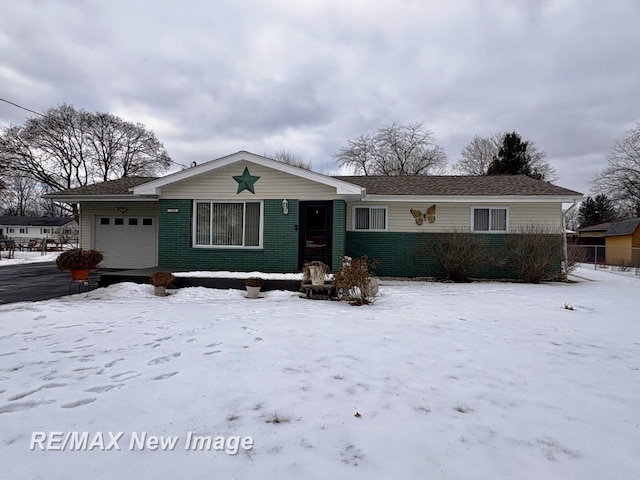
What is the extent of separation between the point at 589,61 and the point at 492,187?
6.34m

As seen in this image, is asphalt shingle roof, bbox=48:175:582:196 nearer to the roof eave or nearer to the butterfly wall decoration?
the roof eave

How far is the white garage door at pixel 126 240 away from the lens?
1320 centimetres

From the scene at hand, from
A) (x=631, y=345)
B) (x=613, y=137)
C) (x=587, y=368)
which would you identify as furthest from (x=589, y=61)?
(x=613, y=137)

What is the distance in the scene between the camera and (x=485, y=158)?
113ft

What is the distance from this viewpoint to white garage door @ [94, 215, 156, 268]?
520 inches

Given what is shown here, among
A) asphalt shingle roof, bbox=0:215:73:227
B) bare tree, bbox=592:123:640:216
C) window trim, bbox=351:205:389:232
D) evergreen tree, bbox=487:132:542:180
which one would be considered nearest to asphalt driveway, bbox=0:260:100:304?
window trim, bbox=351:205:389:232

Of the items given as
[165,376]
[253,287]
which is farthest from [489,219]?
[165,376]

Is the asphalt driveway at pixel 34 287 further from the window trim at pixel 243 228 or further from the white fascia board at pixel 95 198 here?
the window trim at pixel 243 228

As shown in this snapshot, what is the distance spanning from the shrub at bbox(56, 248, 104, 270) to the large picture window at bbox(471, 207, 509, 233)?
1139 cm

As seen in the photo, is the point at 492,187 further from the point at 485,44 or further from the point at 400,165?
the point at 400,165

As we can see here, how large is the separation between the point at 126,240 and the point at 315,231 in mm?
8007

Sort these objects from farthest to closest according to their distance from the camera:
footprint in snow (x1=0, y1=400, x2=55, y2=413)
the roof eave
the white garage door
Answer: the white garage door
the roof eave
footprint in snow (x1=0, y1=400, x2=55, y2=413)

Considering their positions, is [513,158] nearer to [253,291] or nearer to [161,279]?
[253,291]

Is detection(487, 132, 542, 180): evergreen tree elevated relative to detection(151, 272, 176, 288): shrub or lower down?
elevated
